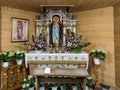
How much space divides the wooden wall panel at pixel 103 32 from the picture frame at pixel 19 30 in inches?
78.4

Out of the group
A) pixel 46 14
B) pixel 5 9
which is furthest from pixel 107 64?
pixel 5 9

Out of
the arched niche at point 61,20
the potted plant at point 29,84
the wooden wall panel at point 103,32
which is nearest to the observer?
the potted plant at point 29,84

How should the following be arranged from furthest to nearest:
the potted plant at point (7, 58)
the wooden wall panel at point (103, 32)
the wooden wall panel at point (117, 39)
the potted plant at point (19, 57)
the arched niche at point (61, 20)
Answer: the arched niche at point (61, 20)
the wooden wall panel at point (103, 32)
the wooden wall panel at point (117, 39)
the potted plant at point (19, 57)
the potted plant at point (7, 58)

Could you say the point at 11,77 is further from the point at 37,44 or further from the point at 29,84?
the point at 37,44

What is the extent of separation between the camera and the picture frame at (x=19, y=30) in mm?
4881

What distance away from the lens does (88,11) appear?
17.4 feet

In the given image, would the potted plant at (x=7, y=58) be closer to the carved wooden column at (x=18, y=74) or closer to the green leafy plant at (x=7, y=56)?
the green leafy plant at (x=7, y=56)

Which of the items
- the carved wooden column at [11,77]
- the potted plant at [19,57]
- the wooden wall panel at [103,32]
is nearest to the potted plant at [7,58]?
the potted plant at [19,57]

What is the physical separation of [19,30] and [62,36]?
4.73 feet

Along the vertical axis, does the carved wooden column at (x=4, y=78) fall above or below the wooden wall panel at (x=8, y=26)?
below

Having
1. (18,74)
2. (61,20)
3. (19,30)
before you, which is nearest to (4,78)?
(18,74)

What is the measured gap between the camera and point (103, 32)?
492 cm

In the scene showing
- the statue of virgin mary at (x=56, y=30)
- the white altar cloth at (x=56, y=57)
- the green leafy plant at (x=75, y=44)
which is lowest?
the white altar cloth at (x=56, y=57)

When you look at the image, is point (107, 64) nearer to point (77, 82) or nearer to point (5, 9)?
point (77, 82)
